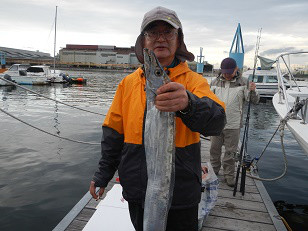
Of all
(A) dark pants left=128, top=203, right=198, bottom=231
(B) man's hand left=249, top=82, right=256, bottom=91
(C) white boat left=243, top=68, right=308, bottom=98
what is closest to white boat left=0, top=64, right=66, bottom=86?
(C) white boat left=243, top=68, right=308, bottom=98

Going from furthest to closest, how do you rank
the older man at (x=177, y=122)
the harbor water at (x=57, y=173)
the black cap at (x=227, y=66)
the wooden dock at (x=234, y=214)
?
the harbor water at (x=57, y=173), the black cap at (x=227, y=66), the wooden dock at (x=234, y=214), the older man at (x=177, y=122)

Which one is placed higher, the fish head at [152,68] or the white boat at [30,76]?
the fish head at [152,68]

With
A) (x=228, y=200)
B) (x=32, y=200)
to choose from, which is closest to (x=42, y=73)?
(x=32, y=200)

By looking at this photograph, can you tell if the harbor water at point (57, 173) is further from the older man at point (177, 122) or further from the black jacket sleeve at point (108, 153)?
the older man at point (177, 122)

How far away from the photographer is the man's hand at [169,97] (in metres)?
1.40

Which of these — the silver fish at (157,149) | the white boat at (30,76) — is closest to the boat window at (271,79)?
the silver fish at (157,149)

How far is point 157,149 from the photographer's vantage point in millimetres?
1549

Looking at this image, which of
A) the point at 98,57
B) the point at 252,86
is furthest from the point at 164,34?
the point at 98,57

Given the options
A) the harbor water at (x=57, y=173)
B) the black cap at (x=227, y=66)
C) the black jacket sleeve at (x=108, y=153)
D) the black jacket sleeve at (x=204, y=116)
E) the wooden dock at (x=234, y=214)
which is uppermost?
the black cap at (x=227, y=66)

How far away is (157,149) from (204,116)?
375 mm

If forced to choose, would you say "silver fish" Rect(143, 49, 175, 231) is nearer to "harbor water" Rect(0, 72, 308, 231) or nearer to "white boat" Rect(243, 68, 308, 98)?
"harbor water" Rect(0, 72, 308, 231)

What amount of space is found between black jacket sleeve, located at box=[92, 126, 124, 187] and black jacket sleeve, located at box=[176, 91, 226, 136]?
34.2 inches

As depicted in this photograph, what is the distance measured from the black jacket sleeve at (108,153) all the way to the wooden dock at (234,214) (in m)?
1.96

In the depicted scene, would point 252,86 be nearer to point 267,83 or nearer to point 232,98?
point 232,98
